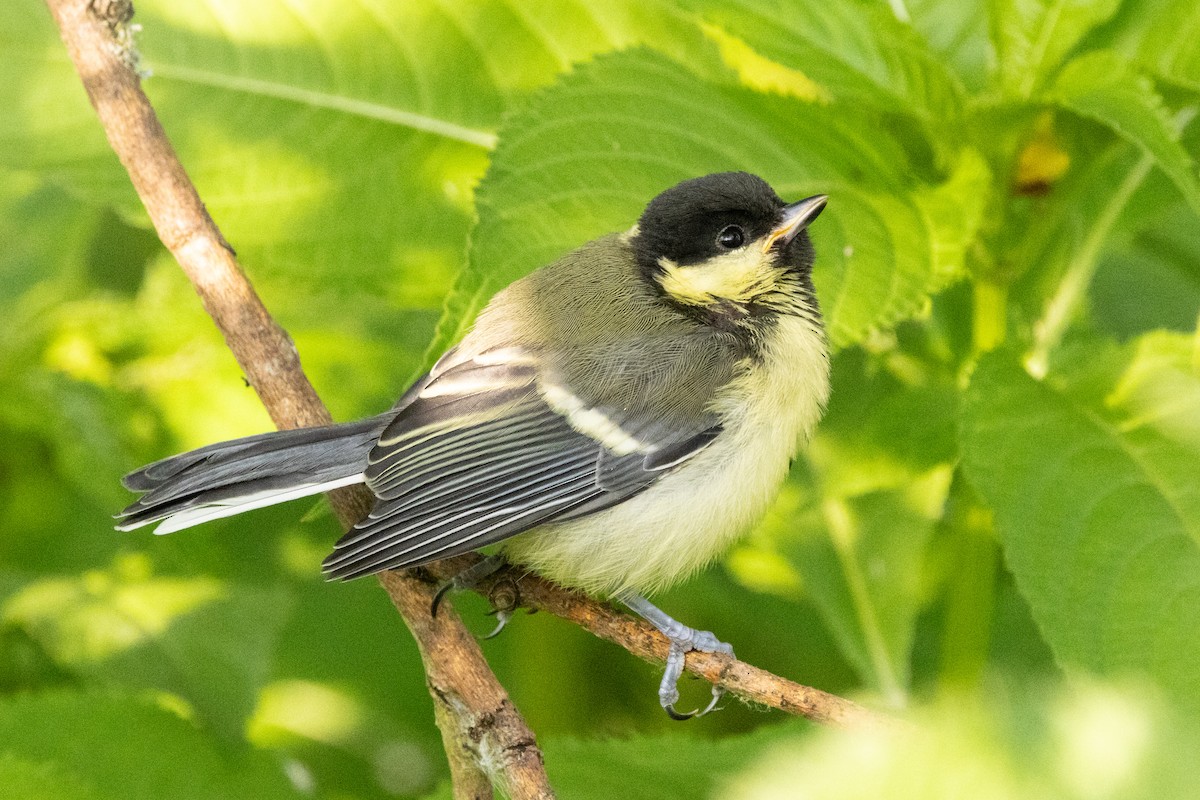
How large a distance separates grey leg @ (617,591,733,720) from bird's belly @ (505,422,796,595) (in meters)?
0.04

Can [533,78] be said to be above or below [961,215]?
above

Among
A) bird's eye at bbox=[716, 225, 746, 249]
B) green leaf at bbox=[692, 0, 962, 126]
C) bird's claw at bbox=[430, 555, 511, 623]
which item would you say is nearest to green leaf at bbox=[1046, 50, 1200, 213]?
green leaf at bbox=[692, 0, 962, 126]

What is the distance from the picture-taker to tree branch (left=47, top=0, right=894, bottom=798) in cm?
166

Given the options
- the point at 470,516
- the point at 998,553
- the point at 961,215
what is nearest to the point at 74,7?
the point at 470,516

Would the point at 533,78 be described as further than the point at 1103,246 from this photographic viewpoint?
Yes

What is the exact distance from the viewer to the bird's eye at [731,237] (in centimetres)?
241

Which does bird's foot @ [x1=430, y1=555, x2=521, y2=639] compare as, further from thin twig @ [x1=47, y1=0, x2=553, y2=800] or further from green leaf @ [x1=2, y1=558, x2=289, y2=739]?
green leaf @ [x1=2, y1=558, x2=289, y2=739]

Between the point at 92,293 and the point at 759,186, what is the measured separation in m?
1.72

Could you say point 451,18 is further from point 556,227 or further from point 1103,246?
point 1103,246

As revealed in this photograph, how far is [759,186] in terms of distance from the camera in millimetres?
2307

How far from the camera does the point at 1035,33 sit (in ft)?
6.89

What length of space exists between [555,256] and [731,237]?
534 millimetres

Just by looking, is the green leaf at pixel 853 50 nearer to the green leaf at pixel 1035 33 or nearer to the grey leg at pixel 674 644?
the green leaf at pixel 1035 33

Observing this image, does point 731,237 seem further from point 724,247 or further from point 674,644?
point 674,644
